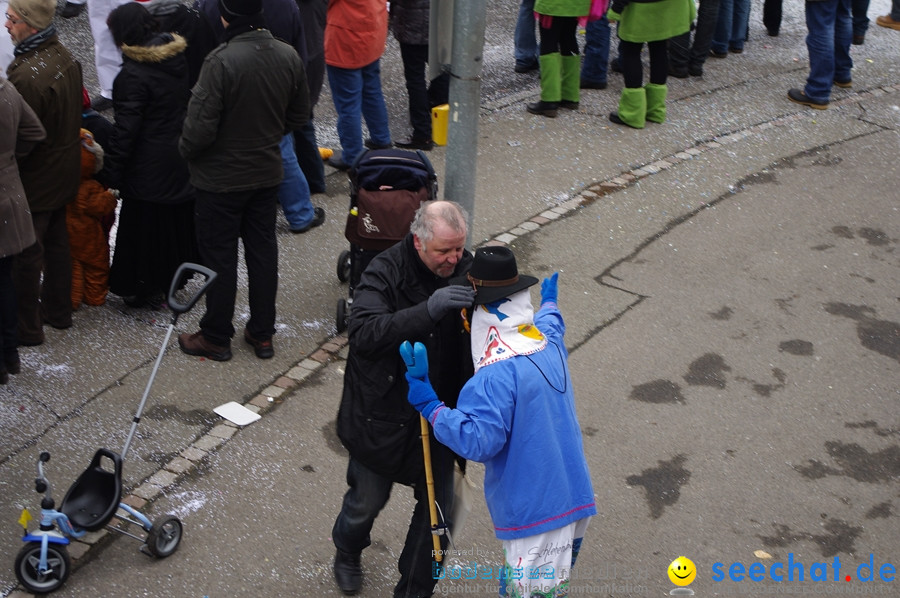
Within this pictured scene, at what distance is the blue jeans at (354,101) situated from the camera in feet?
26.9

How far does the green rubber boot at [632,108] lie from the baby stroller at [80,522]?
20.2ft

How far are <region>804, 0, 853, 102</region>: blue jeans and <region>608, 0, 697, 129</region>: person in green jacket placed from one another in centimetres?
152

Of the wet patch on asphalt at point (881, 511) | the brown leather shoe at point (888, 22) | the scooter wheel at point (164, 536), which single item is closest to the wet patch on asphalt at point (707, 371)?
the wet patch on asphalt at point (881, 511)

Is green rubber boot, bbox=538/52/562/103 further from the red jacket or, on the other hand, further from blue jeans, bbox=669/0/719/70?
the red jacket

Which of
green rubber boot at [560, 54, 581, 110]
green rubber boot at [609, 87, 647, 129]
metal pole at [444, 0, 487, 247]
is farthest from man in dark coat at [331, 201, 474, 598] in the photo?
green rubber boot at [560, 54, 581, 110]

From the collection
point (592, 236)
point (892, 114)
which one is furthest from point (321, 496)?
point (892, 114)

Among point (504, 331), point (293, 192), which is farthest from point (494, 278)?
point (293, 192)

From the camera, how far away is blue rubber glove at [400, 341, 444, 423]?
3.72 meters

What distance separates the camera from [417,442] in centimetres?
412

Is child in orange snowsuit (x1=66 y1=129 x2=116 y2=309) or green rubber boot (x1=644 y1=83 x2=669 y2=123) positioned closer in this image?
child in orange snowsuit (x1=66 y1=129 x2=116 y2=309)

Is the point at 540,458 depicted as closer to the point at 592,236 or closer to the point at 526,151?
the point at 592,236

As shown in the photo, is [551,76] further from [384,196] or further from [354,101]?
[384,196]

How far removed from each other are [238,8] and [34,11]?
1.12m

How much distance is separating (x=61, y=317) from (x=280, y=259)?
1.61m
